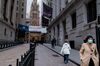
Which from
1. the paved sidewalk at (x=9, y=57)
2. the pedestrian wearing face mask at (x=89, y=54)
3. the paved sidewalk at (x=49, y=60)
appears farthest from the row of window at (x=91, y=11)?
the pedestrian wearing face mask at (x=89, y=54)

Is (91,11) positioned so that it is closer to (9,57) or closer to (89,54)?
(9,57)

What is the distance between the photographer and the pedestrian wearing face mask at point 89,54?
620cm

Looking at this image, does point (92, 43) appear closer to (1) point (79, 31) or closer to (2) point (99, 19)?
(2) point (99, 19)

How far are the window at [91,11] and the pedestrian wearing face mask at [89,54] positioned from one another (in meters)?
15.1

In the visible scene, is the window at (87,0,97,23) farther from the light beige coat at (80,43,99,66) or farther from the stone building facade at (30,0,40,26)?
the stone building facade at (30,0,40,26)

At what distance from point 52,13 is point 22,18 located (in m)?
39.0

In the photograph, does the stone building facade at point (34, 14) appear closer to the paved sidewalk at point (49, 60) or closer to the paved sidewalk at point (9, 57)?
the paved sidewalk at point (9, 57)

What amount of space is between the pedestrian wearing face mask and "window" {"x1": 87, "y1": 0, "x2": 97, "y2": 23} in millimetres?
15148

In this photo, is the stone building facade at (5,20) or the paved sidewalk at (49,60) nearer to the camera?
the paved sidewalk at (49,60)

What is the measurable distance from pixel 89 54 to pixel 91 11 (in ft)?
54.4

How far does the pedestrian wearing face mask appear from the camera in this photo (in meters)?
6.20

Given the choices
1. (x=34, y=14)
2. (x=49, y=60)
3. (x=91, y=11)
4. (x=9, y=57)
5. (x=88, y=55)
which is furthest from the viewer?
(x=34, y=14)

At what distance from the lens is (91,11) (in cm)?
2228

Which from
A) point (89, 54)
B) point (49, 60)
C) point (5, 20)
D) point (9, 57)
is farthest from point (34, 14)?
point (89, 54)
